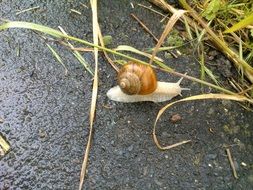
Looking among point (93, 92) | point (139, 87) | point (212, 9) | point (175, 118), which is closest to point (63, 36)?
point (93, 92)

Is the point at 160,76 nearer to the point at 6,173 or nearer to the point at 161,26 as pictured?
the point at 161,26

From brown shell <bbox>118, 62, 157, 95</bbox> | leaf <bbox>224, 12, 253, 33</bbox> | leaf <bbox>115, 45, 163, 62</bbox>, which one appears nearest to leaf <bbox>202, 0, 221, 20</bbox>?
leaf <bbox>224, 12, 253, 33</bbox>

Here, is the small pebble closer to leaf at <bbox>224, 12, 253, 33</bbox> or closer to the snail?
the snail

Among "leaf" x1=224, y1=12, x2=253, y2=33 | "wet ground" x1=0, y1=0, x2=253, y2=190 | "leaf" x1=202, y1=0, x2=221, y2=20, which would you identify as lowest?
"wet ground" x1=0, y1=0, x2=253, y2=190

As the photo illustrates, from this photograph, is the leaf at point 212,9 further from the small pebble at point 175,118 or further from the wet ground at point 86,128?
the small pebble at point 175,118

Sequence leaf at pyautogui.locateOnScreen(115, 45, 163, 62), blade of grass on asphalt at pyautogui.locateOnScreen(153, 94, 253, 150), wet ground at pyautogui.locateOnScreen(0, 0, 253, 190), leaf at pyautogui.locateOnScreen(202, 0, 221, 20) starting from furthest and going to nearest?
leaf at pyautogui.locateOnScreen(202, 0, 221, 20) → leaf at pyautogui.locateOnScreen(115, 45, 163, 62) → blade of grass on asphalt at pyautogui.locateOnScreen(153, 94, 253, 150) → wet ground at pyautogui.locateOnScreen(0, 0, 253, 190)

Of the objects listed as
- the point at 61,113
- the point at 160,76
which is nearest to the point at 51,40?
the point at 61,113
